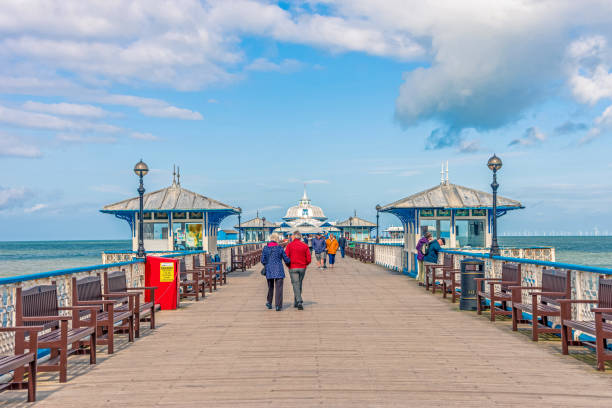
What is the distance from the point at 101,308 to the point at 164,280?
14.4ft

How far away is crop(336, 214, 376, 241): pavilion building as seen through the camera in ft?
198

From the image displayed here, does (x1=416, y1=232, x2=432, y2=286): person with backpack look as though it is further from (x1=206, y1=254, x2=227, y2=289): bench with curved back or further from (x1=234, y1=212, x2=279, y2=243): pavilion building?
(x1=234, y1=212, x2=279, y2=243): pavilion building

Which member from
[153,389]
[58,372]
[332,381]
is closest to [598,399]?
[332,381]

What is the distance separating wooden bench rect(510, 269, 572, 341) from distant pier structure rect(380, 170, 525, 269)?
15103 millimetres

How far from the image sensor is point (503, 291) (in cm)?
1117

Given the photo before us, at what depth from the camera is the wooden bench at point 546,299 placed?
848cm

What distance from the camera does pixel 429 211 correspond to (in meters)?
25.6

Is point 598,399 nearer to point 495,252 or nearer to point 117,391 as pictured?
point 117,391

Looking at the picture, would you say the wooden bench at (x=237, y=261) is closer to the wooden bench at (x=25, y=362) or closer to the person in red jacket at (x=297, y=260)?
the person in red jacket at (x=297, y=260)

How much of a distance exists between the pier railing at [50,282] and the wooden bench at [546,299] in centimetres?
645

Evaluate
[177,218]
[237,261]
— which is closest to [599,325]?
[237,261]

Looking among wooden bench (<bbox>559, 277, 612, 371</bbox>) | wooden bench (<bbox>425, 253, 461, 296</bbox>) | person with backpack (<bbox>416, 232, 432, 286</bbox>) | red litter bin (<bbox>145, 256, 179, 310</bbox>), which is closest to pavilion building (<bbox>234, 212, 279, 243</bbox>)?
person with backpack (<bbox>416, 232, 432, 286</bbox>)

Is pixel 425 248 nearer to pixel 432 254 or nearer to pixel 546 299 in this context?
pixel 432 254

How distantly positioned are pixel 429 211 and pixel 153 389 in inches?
822
